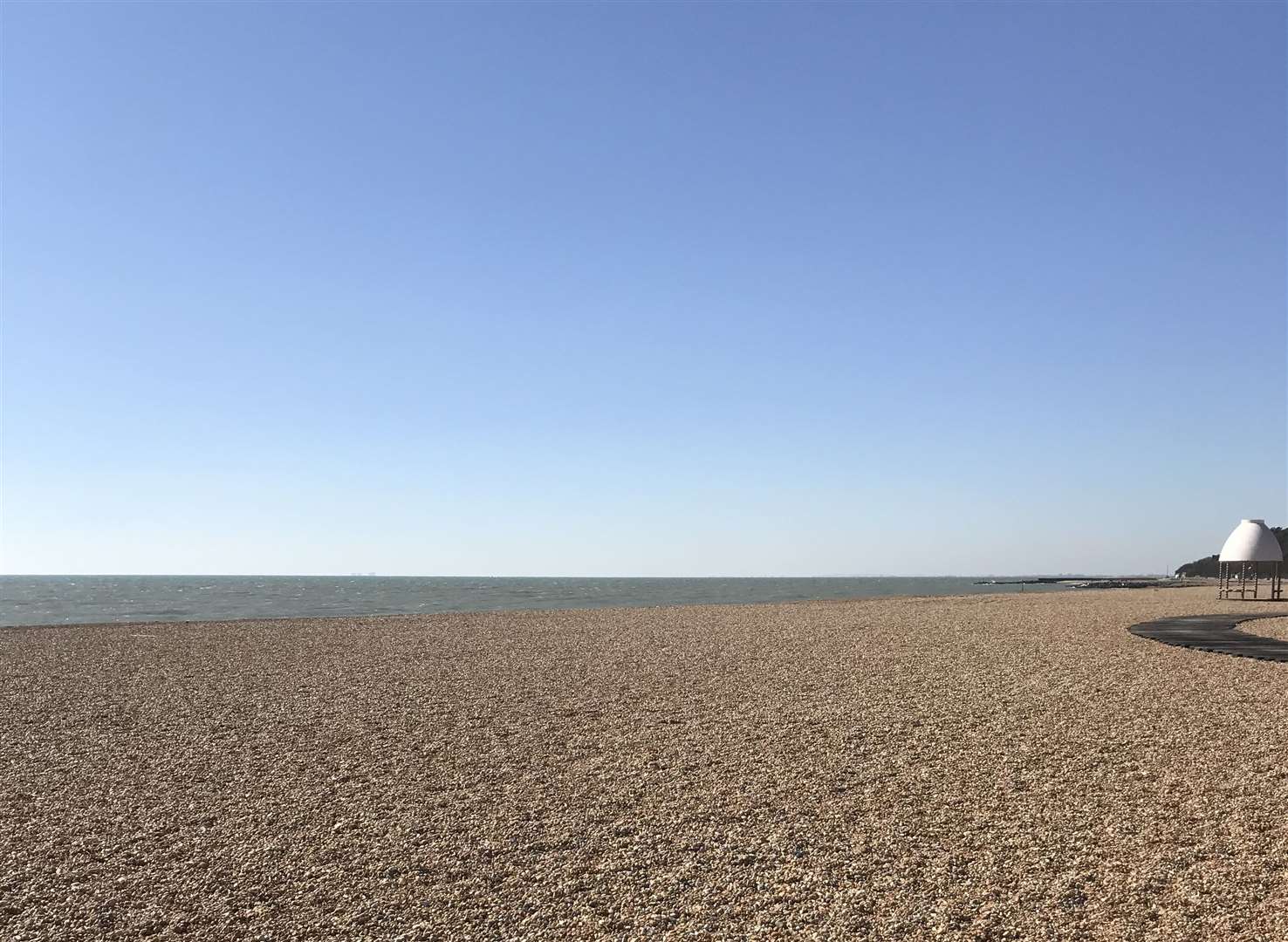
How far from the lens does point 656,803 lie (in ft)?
23.4

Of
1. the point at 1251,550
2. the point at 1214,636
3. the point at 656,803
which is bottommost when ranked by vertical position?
the point at 656,803

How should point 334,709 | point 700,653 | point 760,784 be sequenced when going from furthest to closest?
point 700,653 < point 334,709 < point 760,784

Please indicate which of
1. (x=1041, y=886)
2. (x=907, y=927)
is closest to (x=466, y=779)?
(x=907, y=927)

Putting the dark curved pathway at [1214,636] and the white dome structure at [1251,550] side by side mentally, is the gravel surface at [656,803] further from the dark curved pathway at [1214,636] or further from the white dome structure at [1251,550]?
the white dome structure at [1251,550]

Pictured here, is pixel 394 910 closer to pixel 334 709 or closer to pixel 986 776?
pixel 986 776

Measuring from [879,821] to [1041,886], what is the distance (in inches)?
53.4

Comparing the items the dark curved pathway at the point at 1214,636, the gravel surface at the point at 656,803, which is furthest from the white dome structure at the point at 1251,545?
the gravel surface at the point at 656,803

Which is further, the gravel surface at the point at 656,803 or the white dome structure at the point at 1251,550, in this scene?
the white dome structure at the point at 1251,550

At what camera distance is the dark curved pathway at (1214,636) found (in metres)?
15.4

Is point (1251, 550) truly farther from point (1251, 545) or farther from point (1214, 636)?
point (1214, 636)

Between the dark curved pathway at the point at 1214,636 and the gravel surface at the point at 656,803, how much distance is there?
1221 mm

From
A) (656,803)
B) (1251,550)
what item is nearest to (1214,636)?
(656,803)

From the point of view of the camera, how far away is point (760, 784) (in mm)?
7625

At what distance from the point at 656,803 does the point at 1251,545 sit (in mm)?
35695
